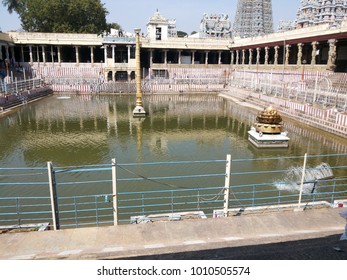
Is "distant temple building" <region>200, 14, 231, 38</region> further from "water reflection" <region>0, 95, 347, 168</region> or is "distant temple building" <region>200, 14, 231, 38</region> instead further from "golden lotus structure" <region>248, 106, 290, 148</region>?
"golden lotus structure" <region>248, 106, 290, 148</region>

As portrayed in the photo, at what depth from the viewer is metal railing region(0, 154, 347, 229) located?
786 cm

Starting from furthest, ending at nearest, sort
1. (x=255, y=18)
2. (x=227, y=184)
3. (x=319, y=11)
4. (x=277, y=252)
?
(x=255, y=18) → (x=319, y=11) → (x=227, y=184) → (x=277, y=252)

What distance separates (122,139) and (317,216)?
12245 millimetres

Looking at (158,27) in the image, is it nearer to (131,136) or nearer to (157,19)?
(157,19)

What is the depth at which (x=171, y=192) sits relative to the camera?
9664mm

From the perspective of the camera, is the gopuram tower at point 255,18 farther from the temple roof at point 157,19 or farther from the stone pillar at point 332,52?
the stone pillar at point 332,52

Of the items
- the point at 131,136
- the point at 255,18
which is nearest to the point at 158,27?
the point at 131,136

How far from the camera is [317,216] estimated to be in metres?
6.83

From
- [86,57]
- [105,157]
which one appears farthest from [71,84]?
[105,157]

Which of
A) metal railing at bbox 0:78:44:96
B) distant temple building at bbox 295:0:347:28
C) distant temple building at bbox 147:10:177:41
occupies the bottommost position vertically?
metal railing at bbox 0:78:44:96

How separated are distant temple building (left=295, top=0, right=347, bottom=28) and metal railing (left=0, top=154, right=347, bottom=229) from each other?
6258 cm

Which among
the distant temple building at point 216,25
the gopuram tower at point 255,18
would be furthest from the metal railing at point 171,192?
the distant temple building at point 216,25

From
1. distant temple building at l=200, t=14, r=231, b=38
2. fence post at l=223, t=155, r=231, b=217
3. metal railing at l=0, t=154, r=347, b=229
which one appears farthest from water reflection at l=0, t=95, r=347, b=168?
distant temple building at l=200, t=14, r=231, b=38

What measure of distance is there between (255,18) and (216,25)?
42.9ft
